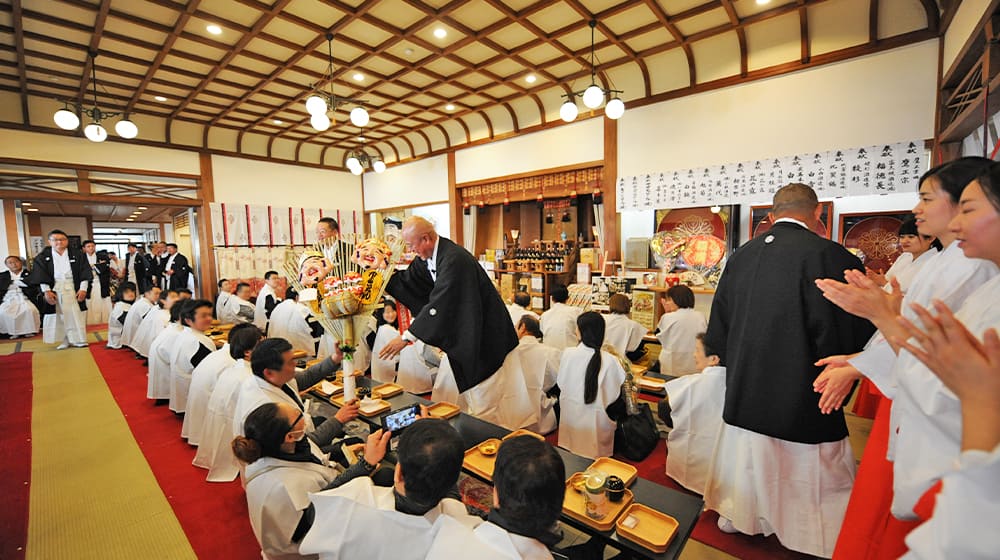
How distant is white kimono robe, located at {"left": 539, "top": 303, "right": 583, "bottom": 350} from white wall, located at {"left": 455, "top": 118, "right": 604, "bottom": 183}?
351 centimetres

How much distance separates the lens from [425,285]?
3.52 meters

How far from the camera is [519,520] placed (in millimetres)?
1264

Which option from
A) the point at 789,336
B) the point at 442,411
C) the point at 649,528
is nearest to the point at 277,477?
the point at 442,411

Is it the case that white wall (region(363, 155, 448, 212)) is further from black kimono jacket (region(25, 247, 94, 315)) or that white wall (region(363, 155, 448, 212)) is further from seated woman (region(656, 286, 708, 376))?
seated woman (region(656, 286, 708, 376))

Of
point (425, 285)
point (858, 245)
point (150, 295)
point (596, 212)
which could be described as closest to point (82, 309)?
point (150, 295)

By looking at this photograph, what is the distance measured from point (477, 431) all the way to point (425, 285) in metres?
1.44

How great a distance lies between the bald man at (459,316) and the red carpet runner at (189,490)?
4.70 ft

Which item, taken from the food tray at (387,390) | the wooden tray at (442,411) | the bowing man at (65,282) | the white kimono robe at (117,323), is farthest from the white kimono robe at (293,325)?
the bowing man at (65,282)

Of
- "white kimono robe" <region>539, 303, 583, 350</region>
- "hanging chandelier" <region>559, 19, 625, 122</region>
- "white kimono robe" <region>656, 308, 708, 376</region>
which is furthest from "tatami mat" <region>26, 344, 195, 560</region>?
"hanging chandelier" <region>559, 19, 625, 122</region>

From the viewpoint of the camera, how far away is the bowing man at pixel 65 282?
705 centimetres

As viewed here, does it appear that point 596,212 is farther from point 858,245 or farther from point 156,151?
point 156,151

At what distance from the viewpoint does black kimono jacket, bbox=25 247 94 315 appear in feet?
23.1

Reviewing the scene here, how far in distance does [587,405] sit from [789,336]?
61.0 inches

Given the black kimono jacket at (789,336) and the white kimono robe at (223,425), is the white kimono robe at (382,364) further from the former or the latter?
the black kimono jacket at (789,336)
